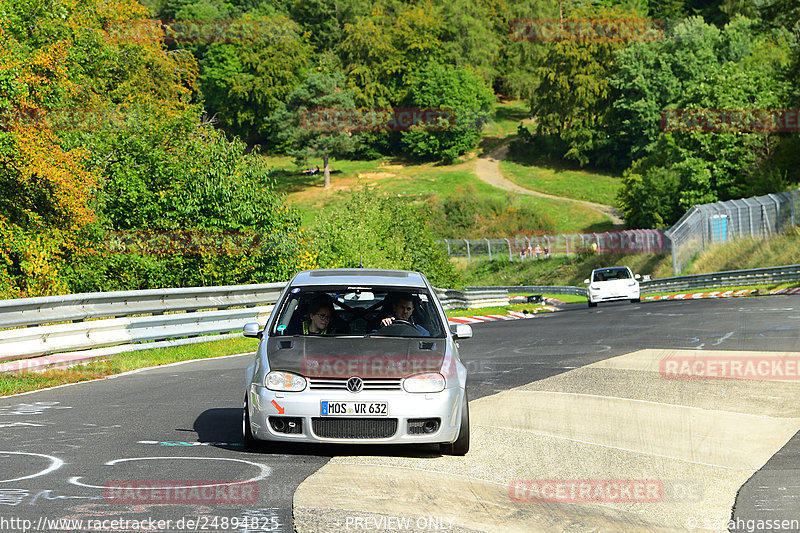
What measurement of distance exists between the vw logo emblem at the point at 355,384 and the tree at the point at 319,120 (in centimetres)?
10355

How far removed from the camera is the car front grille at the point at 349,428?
750 centimetres

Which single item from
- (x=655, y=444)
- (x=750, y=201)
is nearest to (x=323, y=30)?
(x=750, y=201)

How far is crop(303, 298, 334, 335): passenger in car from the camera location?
346 inches

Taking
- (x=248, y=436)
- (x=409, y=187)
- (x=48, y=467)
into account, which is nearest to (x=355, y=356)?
(x=248, y=436)

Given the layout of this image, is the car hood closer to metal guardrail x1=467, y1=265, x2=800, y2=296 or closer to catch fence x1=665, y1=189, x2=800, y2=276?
metal guardrail x1=467, y1=265, x2=800, y2=296

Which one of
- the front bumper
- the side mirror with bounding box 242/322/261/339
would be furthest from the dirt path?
the front bumper

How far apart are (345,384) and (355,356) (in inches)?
14.1

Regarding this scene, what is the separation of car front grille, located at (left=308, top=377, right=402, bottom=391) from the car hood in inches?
1.5

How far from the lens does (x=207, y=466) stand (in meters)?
7.23

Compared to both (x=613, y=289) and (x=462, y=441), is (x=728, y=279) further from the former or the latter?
(x=462, y=441)

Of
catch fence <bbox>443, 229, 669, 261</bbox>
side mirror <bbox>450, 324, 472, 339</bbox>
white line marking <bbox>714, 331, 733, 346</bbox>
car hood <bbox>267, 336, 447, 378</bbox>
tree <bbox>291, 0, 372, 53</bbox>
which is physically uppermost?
tree <bbox>291, 0, 372, 53</bbox>

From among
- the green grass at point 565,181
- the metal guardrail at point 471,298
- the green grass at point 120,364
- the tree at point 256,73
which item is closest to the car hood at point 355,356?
the green grass at point 120,364

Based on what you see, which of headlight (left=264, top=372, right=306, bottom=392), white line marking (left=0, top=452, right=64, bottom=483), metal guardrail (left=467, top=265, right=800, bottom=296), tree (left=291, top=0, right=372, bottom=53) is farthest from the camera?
tree (left=291, top=0, right=372, bottom=53)

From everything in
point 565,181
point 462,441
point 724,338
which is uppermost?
point 462,441
